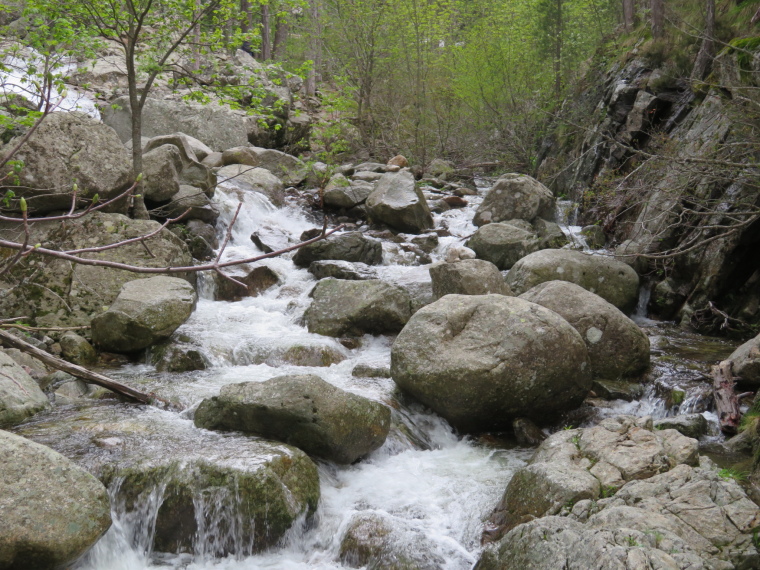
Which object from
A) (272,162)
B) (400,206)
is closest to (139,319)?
(400,206)

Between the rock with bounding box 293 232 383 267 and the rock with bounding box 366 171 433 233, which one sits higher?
the rock with bounding box 366 171 433 233

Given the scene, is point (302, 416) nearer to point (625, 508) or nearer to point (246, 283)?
point (625, 508)

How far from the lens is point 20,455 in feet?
12.7

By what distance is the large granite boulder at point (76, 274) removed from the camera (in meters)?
7.98

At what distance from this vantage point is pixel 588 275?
924 cm

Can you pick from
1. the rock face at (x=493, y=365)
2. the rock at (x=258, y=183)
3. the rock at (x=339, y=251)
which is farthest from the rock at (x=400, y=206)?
the rock face at (x=493, y=365)

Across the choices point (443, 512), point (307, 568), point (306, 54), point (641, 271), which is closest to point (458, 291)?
point (641, 271)

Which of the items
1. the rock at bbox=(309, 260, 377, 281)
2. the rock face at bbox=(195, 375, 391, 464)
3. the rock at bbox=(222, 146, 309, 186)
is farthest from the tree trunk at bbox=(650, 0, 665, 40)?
the rock face at bbox=(195, 375, 391, 464)

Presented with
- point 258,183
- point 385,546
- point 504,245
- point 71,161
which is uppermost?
point 71,161

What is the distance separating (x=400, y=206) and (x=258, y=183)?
374 cm

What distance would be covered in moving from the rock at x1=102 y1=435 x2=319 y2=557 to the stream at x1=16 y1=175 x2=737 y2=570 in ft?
0.09

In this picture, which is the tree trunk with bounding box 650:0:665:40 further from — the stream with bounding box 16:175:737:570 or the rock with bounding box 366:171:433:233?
the stream with bounding box 16:175:737:570

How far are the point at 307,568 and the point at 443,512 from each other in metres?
1.17

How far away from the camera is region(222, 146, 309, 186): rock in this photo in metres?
15.6
